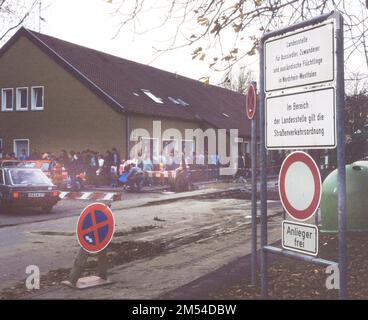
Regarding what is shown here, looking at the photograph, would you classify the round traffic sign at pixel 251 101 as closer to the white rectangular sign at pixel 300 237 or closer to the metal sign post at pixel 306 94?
the metal sign post at pixel 306 94

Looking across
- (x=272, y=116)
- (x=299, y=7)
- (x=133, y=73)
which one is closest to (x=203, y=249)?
(x=299, y=7)

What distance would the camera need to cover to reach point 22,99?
33000 millimetres

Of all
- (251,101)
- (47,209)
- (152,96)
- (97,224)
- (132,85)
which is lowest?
(47,209)

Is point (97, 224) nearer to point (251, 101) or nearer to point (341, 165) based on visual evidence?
point (251, 101)

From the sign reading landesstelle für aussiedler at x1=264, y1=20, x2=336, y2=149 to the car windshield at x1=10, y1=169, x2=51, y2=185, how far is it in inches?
484

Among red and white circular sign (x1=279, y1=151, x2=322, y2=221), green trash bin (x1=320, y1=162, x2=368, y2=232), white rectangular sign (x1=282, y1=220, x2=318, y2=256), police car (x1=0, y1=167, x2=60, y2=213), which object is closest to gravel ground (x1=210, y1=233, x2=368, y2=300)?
white rectangular sign (x1=282, y1=220, x2=318, y2=256)

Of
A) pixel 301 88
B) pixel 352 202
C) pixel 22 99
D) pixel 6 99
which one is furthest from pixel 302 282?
pixel 6 99

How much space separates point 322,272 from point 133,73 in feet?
99.2

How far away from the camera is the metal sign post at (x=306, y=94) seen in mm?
3590

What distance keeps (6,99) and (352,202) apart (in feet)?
92.7

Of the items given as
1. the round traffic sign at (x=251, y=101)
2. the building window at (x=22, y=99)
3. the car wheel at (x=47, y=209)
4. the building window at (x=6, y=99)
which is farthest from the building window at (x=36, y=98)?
the round traffic sign at (x=251, y=101)

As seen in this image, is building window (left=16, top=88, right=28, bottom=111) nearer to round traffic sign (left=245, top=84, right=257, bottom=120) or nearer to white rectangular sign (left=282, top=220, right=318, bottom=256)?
round traffic sign (left=245, top=84, right=257, bottom=120)

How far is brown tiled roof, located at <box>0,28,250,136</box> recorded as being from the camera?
29.8 metres

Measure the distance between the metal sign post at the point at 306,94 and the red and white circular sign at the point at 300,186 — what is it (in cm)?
12
